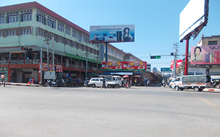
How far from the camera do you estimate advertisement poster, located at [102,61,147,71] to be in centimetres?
4053

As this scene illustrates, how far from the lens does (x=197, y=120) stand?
270 inches

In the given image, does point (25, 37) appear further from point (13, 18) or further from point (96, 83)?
point (96, 83)

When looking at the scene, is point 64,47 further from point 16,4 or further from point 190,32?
point 190,32

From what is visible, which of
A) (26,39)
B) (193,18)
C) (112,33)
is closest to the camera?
(193,18)

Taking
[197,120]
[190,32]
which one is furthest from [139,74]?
[197,120]

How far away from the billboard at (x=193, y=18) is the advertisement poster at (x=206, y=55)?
3.89m

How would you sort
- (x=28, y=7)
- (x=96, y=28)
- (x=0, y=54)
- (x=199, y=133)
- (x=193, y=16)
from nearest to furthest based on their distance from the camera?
(x=199, y=133) → (x=193, y=16) → (x=28, y=7) → (x=0, y=54) → (x=96, y=28)

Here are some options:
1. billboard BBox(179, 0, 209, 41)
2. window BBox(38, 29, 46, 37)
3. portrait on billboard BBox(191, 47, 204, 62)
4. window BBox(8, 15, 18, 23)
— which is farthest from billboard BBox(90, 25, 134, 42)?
window BBox(8, 15, 18, 23)

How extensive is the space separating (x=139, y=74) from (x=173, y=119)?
33.8m

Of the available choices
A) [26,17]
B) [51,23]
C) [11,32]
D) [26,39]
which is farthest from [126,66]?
[11,32]

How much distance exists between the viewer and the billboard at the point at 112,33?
43188mm

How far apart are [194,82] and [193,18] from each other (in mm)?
12124

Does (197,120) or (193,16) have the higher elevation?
(193,16)

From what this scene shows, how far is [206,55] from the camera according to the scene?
3159cm
